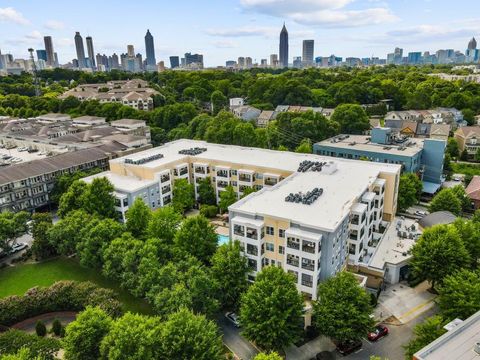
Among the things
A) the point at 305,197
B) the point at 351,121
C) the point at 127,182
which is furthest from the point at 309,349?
the point at 351,121

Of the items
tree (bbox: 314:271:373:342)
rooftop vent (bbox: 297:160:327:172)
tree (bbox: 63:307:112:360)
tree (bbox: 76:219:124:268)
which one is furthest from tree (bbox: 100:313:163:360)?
rooftop vent (bbox: 297:160:327:172)

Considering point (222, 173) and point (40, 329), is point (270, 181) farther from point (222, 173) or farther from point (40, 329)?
point (40, 329)

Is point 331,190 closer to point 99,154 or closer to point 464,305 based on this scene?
point 464,305

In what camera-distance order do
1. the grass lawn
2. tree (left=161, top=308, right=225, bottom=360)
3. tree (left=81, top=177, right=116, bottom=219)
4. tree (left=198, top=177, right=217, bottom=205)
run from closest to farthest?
tree (left=161, top=308, right=225, bottom=360)
the grass lawn
tree (left=81, top=177, right=116, bottom=219)
tree (left=198, top=177, right=217, bottom=205)

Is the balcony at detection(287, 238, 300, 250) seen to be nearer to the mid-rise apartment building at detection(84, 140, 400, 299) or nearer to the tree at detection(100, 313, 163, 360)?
the mid-rise apartment building at detection(84, 140, 400, 299)

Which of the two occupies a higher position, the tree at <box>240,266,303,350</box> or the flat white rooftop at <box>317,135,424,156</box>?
the flat white rooftop at <box>317,135,424,156</box>

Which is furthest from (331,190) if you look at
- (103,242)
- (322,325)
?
(103,242)

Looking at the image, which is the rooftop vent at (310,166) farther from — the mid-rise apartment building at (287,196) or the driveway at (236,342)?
the driveway at (236,342)
